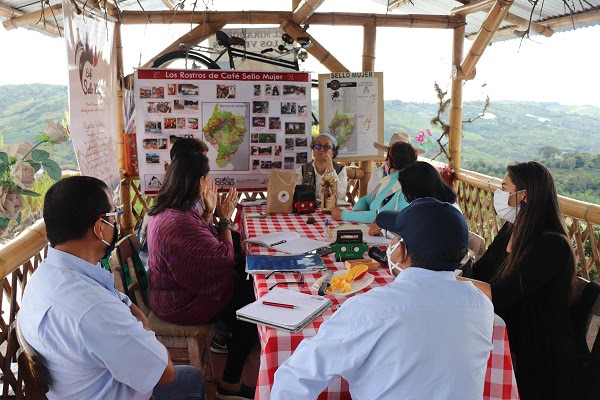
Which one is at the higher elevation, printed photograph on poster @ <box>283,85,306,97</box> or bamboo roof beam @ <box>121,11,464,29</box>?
bamboo roof beam @ <box>121,11,464,29</box>

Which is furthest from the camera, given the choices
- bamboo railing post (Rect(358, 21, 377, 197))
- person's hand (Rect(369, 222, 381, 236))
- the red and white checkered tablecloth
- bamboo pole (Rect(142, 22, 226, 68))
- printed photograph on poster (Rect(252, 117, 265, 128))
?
bamboo railing post (Rect(358, 21, 377, 197))

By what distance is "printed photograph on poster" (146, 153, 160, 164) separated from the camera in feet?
14.2

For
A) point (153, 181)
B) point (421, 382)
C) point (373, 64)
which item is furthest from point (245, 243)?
point (373, 64)

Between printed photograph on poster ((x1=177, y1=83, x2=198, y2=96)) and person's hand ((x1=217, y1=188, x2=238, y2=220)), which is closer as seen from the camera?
person's hand ((x1=217, y1=188, x2=238, y2=220))

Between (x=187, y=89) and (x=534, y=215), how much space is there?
3.11 meters

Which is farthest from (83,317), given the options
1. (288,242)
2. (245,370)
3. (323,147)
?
(323,147)

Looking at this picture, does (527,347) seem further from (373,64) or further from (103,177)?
(373,64)

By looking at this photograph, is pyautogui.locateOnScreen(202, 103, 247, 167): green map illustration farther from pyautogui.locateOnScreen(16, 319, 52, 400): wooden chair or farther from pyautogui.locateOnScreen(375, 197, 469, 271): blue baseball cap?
pyautogui.locateOnScreen(375, 197, 469, 271): blue baseball cap

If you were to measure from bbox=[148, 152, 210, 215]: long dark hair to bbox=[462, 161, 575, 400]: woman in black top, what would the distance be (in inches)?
52.3

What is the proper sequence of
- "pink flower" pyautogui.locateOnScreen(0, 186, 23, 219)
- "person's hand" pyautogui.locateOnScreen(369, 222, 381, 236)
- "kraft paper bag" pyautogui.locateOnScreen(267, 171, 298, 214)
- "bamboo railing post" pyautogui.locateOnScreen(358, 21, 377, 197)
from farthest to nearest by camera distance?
"bamboo railing post" pyautogui.locateOnScreen(358, 21, 377, 197) < "kraft paper bag" pyautogui.locateOnScreen(267, 171, 298, 214) < "person's hand" pyautogui.locateOnScreen(369, 222, 381, 236) < "pink flower" pyautogui.locateOnScreen(0, 186, 23, 219)

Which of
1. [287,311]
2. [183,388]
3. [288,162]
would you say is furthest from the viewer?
[288,162]

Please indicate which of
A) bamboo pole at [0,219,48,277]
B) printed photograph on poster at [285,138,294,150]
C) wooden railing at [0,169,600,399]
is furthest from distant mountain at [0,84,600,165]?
bamboo pole at [0,219,48,277]

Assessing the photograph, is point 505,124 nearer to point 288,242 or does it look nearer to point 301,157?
point 301,157

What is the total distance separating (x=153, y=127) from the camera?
4305 millimetres
